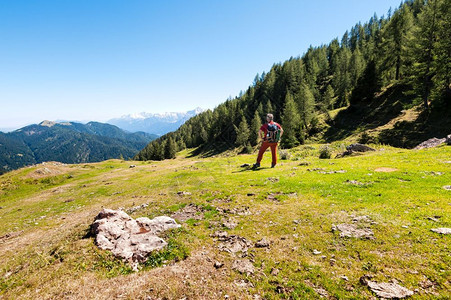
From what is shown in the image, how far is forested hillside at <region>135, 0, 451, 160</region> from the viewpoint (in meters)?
38.2

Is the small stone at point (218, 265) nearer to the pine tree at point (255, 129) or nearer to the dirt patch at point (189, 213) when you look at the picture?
the dirt patch at point (189, 213)

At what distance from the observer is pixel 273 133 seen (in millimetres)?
19859

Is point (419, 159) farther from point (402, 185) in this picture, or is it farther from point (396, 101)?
point (396, 101)

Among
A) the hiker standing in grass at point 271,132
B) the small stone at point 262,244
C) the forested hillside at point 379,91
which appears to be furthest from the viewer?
the forested hillside at point 379,91

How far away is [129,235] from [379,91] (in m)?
82.4

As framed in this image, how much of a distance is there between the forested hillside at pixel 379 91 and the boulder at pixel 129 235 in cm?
4868

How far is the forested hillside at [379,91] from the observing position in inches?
1505

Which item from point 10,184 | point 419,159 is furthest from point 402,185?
point 10,184

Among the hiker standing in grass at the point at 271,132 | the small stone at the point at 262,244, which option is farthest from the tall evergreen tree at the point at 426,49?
the small stone at the point at 262,244

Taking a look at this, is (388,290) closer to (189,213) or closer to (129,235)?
(129,235)

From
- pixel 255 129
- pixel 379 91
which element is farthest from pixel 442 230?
pixel 255 129

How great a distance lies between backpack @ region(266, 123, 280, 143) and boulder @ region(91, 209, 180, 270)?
45.8ft

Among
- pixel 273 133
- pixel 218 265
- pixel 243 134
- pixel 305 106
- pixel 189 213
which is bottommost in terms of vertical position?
pixel 189 213

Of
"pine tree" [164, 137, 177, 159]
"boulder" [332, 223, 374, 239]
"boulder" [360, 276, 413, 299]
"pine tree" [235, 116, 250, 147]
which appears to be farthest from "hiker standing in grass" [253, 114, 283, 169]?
"pine tree" [164, 137, 177, 159]
